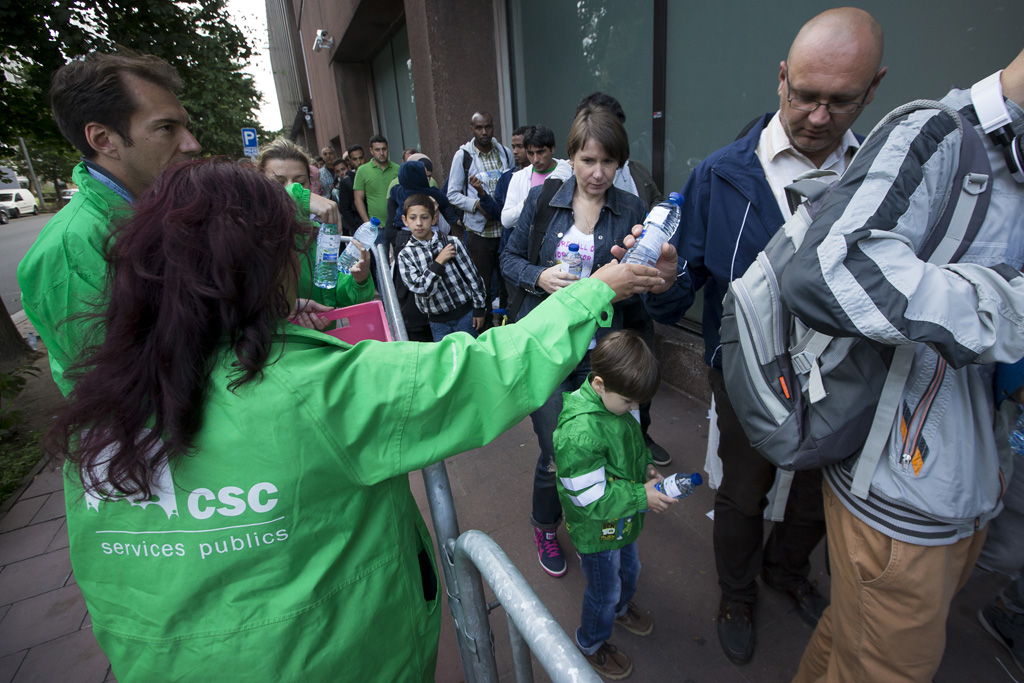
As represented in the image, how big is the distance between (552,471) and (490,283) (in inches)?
135

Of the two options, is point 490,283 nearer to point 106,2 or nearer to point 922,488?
point 106,2

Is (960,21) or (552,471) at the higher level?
(960,21)

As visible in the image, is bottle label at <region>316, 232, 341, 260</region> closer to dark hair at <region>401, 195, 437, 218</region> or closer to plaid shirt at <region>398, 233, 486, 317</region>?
plaid shirt at <region>398, 233, 486, 317</region>

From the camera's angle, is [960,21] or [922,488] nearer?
Result: [922,488]

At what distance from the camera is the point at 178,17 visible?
205 inches

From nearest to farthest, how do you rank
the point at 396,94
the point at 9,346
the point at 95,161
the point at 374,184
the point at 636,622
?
the point at 95,161, the point at 636,622, the point at 9,346, the point at 374,184, the point at 396,94

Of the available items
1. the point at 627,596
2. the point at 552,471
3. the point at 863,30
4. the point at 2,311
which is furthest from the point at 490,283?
the point at 2,311

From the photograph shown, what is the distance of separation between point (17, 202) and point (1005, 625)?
50155 mm

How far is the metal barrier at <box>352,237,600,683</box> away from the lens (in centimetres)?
83

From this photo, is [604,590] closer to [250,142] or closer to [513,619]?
[513,619]

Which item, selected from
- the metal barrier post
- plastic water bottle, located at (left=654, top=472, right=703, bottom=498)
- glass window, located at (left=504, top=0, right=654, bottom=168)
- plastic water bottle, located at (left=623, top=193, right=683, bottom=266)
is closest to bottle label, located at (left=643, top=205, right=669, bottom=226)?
plastic water bottle, located at (left=623, top=193, right=683, bottom=266)

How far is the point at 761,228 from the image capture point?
5.97 ft

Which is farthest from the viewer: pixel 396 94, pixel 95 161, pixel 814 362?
pixel 396 94

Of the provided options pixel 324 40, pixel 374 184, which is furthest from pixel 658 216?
pixel 324 40
